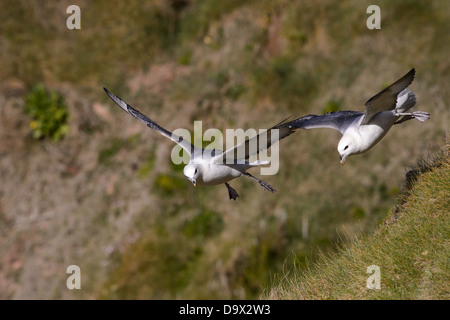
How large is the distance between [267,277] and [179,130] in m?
4.75

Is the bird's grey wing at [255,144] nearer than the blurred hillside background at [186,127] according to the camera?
Yes

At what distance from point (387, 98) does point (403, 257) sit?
6.56 feet

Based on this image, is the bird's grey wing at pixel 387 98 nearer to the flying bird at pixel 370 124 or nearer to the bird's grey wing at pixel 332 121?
the flying bird at pixel 370 124

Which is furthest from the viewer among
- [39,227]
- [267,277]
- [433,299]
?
[39,227]

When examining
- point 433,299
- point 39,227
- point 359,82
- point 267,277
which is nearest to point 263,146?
point 433,299

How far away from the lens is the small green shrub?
59.6ft

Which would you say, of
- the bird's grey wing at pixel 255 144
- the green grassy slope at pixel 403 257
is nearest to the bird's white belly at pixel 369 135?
the green grassy slope at pixel 403 257

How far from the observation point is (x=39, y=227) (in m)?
17.4

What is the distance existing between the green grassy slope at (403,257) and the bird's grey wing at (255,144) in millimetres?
1563

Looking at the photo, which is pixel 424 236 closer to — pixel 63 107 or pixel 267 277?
pixel 267 277

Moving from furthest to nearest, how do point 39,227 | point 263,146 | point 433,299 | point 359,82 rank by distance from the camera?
point 39,227 < point 359,82 < point 263,146 < point 433,299

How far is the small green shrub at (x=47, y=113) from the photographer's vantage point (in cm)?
1816

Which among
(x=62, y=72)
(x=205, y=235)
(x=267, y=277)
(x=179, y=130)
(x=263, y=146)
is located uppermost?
(x=62, y=72)

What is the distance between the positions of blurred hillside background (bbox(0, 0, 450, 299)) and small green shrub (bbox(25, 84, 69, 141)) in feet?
0.14
